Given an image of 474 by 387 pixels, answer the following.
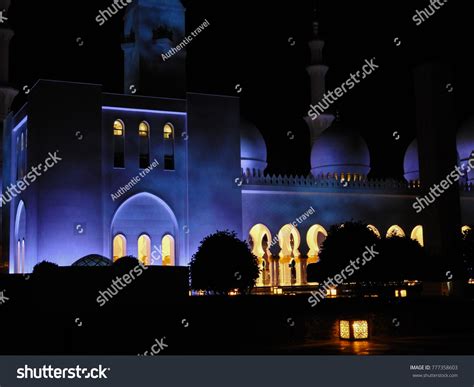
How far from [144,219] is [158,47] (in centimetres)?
697

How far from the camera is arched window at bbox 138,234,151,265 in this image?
23672mm

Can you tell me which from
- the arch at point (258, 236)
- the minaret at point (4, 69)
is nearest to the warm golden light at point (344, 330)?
the arch at point (258, 236)

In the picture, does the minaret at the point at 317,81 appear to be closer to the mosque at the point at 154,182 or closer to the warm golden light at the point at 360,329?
the mosque at the point at 154,182

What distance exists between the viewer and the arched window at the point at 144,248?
932 inches

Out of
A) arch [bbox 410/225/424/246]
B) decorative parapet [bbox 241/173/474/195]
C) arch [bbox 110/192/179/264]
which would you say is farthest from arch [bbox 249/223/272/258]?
arch [bbox 410/225/424/246]

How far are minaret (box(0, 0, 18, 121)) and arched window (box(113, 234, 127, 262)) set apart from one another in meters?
7.49

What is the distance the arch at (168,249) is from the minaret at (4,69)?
8494 mm

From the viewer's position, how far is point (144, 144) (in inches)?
949

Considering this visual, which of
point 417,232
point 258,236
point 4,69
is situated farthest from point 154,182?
point 417,232

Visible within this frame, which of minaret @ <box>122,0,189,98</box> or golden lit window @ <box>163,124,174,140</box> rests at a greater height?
minaret @ <box>122,0,189,98</box>

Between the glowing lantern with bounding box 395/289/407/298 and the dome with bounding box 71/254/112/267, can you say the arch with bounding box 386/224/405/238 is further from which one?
the dome with bounding box 71/254/112/267

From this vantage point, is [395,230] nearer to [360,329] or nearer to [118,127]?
[118,127]

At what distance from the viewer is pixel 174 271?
58.1 feet
